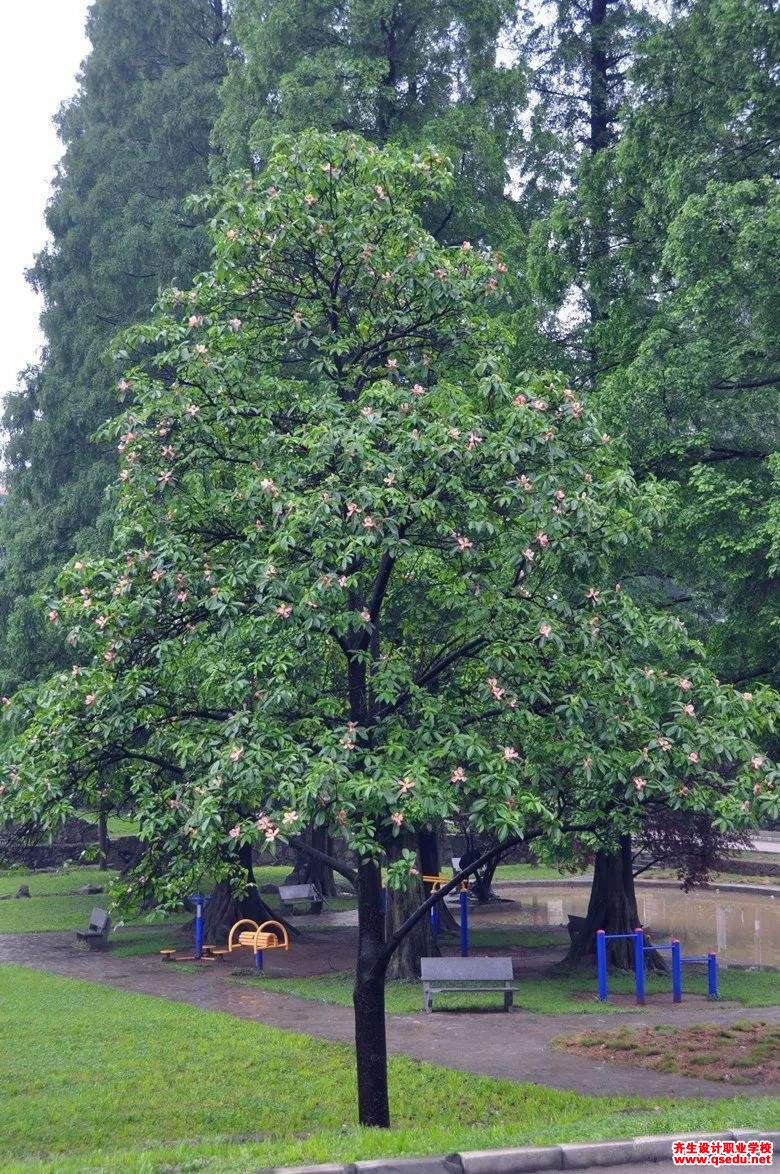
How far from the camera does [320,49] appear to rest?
77.8 ft

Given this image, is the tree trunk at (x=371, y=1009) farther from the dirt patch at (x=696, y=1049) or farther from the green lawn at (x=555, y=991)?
the green lawn at (x=555, y=991)

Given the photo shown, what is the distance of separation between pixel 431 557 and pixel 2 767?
13.8 ft

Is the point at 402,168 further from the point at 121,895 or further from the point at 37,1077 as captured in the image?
the point at 37,1077

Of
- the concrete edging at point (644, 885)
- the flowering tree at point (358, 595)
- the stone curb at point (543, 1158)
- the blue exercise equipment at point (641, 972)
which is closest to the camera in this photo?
the stone curb at point (543, 1158)

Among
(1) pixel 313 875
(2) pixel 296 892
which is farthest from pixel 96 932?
(1) pixel 313 875

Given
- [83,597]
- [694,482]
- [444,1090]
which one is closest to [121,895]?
[83,597]

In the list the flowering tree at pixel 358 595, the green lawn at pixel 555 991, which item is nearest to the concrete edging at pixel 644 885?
the green lawn at pixel 555 991

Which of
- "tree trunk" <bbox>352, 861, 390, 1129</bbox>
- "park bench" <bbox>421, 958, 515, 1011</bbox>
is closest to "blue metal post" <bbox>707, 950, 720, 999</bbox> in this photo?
"park bench" <bbox>421, 958, 515, 1011</bbox>

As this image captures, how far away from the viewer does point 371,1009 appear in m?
10.9

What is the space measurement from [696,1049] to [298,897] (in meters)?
15.3

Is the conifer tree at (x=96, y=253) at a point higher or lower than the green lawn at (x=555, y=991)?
higher

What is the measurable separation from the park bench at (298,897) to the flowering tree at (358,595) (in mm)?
16921

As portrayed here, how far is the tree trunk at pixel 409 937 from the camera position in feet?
65.7

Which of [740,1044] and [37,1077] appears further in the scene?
[740,1044]
